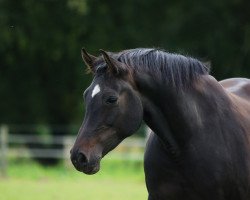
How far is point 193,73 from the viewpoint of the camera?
5.54m

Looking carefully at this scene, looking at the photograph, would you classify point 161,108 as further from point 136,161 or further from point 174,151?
point 136,161

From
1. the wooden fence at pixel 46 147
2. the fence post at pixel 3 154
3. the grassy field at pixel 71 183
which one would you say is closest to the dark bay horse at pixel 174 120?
the grassy field at pixel 71 183

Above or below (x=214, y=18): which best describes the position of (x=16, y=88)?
below

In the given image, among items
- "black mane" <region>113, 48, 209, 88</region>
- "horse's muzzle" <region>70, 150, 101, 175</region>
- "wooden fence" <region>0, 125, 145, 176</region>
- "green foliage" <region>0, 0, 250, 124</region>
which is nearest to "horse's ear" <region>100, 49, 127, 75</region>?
"black mane" <region>113, 48, 209, 88</region>

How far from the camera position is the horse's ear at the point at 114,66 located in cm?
510

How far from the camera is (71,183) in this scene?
1464 centimetres

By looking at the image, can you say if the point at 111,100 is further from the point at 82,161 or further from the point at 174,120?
the point at 174,120

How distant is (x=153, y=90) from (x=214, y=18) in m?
18.6

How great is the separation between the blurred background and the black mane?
16505mm

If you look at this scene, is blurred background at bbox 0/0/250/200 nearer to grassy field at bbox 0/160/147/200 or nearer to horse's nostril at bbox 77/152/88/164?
grassy field at bbox 0/160/147/200

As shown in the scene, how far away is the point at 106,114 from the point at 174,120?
65 cm

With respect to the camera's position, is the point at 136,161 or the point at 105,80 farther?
the point at 136,161

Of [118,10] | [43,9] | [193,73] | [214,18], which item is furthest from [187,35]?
[193,73]

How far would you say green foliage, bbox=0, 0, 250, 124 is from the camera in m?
23.3
